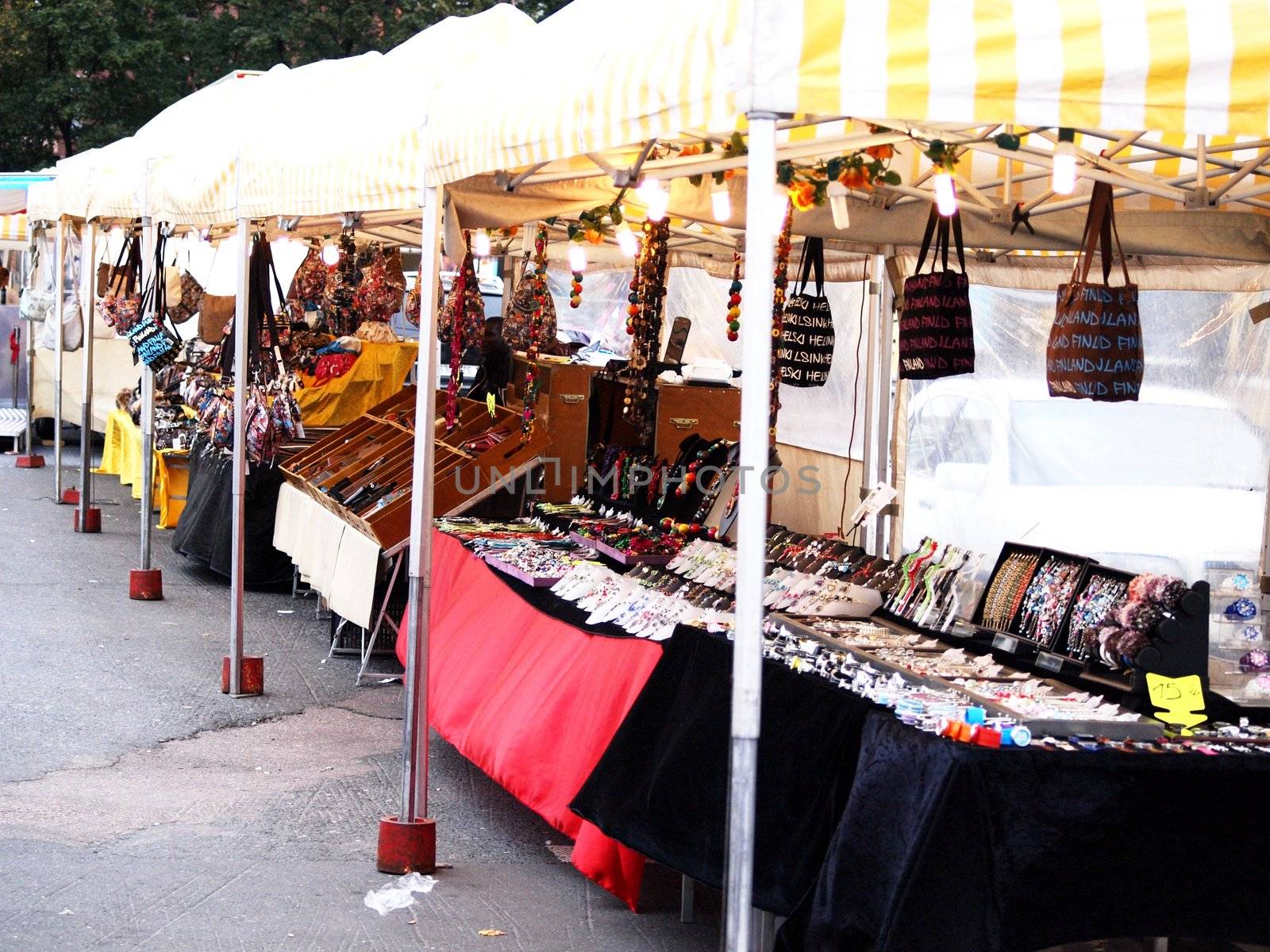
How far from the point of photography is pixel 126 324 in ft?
39.6

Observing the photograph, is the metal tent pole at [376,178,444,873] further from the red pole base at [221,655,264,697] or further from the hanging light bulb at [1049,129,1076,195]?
the red pole base at [221,655,264,697]

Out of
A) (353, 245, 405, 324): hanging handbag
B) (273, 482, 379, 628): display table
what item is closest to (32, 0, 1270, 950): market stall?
(273, 482, 379, 628): display table

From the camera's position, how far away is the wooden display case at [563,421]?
9.18 metres

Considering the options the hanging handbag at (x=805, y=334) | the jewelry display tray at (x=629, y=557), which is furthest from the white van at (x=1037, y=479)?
the jewelry display tray at (x=629, y=557)

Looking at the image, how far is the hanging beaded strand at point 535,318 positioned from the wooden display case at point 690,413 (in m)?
0.83

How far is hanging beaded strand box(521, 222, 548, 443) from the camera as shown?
26.5 ft

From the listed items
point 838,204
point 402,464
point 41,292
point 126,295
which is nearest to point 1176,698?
point 838,204

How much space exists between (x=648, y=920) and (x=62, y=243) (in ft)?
34.3

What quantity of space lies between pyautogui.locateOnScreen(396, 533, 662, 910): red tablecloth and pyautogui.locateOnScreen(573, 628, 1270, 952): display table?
4.00 ft

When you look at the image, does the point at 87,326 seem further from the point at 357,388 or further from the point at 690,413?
the point at 690,413

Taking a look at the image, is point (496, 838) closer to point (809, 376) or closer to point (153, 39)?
point (809, 376)

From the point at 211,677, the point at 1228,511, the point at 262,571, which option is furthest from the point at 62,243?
the point at 1228,511

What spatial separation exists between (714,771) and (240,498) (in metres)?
4.25

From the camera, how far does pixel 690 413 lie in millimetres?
9562
